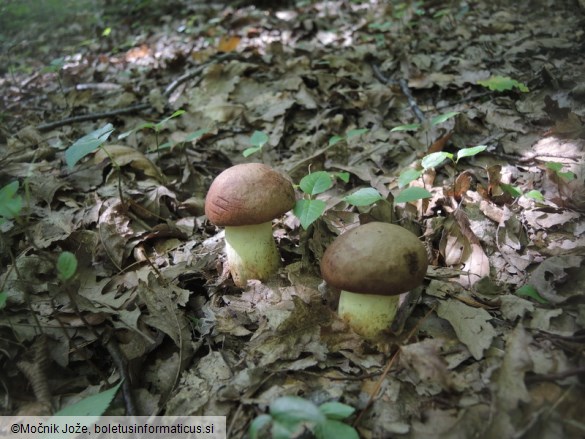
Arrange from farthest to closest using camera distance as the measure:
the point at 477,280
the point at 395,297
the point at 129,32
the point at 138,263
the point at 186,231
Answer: the point at 129,32, the point at 186,231, the point at 138,263, the point at 477,280, the point at 395,297

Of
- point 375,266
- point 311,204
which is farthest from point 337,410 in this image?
point 311,204

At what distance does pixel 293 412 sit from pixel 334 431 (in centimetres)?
37

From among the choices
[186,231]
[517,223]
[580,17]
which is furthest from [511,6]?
[186,231]

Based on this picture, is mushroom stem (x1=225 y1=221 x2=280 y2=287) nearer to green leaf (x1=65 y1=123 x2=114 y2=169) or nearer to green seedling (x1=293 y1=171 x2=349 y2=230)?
green seedling (x1=293 y1=171 x2=349 y2=230)

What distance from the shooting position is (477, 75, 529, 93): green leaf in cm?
469

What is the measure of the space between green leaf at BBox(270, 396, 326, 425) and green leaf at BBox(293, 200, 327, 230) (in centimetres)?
127

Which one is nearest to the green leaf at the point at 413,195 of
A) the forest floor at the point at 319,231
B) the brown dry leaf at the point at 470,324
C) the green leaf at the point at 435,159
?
the forest floor at the point at 319,231

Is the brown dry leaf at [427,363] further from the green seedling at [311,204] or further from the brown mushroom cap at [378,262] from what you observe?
the green seedling at [311,204]

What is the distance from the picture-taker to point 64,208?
3.97 metres

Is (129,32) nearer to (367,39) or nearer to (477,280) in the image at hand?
(367,39)

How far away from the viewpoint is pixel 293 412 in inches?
64.8

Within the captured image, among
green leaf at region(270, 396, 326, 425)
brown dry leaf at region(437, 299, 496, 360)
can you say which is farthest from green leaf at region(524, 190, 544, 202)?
green leaf at region(270, 396, 326, 425)

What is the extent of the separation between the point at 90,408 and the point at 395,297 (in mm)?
1838

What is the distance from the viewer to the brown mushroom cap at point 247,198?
109 inches
